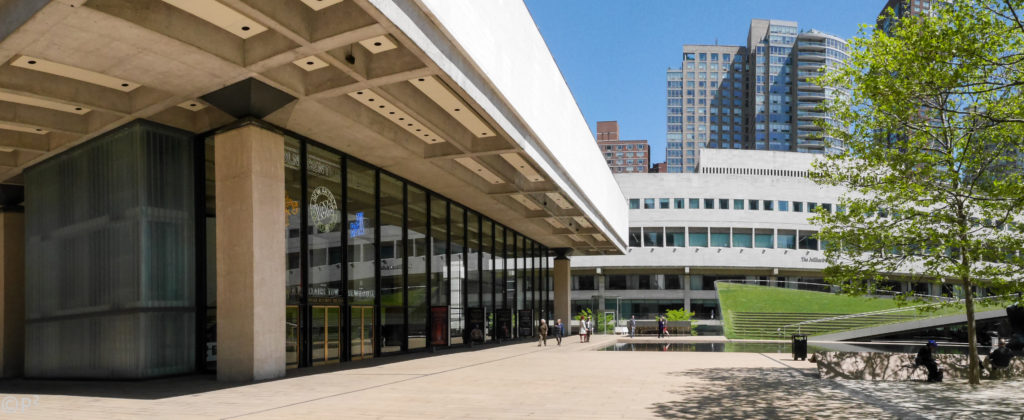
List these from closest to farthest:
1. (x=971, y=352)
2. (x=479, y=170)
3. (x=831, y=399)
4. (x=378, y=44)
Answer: (x=831, y=399), (x=378, y=44), (x=971, y=352), (x=479, y=170)

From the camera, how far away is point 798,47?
158 meters

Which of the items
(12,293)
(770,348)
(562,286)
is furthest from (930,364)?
(562,286)

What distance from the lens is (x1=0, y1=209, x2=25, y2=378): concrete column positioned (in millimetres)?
20312

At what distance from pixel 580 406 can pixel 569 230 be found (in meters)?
26.5

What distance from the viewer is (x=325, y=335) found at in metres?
19.1

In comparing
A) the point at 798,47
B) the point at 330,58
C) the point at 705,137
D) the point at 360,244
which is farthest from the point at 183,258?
the point at 705,137

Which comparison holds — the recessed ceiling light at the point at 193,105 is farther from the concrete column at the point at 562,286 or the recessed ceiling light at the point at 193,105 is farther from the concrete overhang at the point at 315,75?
Answer: the concrete column at the point at 562,286

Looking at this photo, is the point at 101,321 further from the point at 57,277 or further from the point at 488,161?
the point at 488,161

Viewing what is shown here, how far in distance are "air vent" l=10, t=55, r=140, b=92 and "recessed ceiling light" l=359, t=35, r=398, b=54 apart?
190 inches

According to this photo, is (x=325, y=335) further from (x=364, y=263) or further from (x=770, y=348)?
(x=770, y=348)

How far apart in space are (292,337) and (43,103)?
7192mm

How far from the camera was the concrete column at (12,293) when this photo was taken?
20312 mm

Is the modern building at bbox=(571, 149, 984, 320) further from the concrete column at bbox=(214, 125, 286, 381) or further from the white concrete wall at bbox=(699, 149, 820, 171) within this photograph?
the concrete column at bbox=(214, 125, 286, 381)

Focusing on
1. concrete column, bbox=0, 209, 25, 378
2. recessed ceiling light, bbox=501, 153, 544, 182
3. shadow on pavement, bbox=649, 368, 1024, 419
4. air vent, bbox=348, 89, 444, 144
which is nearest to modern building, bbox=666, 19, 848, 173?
recessed ceiling light, bbox=501, 153, 544, 182
